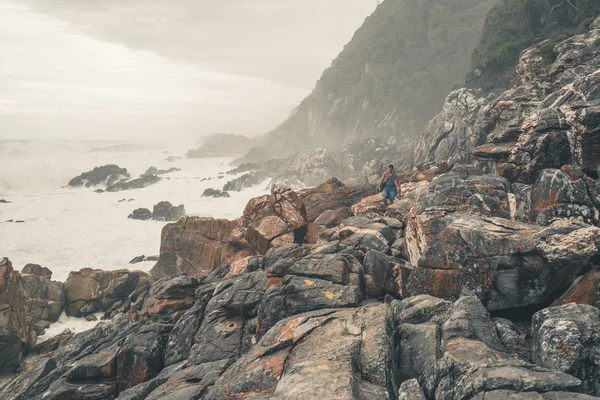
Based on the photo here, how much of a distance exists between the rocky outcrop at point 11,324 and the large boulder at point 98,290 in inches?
156

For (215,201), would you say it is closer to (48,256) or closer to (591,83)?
(48,256)

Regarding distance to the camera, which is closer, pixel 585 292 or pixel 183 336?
pixel 585 292

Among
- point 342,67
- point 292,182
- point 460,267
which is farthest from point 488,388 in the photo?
point 342,67

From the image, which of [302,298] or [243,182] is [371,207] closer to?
[302,298]

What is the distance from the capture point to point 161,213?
52344mm

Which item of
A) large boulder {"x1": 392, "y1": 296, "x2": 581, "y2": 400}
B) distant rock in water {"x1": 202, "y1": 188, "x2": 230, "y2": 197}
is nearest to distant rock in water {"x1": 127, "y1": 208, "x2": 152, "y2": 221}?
distant rock in water {"x1": 202, "y1": 188, "x2": 230, "y2": 197}

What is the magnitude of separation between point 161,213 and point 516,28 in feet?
195

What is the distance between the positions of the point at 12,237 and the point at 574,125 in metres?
55.7

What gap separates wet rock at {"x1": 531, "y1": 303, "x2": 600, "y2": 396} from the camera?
6.30 m

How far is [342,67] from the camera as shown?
138875 millimetres

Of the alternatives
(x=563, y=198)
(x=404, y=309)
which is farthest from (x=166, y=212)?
(x=563, y=198)

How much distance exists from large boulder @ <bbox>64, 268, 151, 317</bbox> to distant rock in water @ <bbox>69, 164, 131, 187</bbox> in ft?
212

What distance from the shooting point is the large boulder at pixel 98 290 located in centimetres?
2525

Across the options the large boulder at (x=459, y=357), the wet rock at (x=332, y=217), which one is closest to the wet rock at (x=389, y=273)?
the large boulder at (x=459, y=357)
